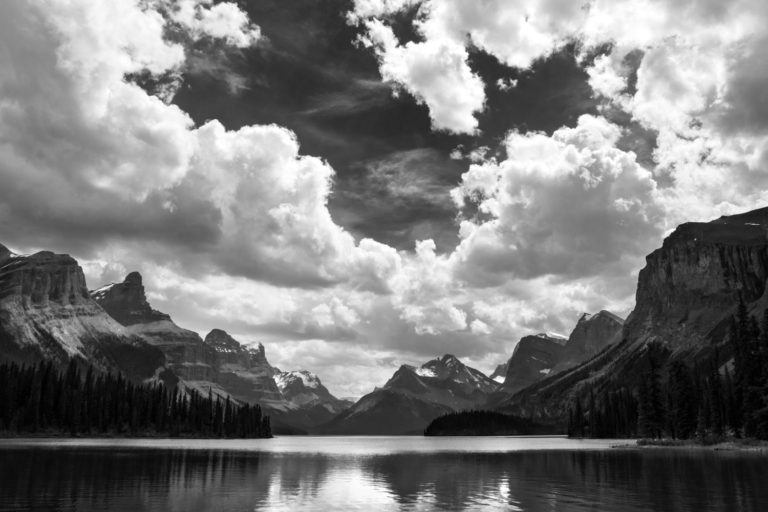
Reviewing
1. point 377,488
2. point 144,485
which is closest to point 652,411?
point 377,488

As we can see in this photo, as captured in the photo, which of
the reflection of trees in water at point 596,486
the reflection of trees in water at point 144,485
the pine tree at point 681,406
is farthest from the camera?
the pine tree at point 681,406

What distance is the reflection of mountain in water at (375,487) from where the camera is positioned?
45.2 metres

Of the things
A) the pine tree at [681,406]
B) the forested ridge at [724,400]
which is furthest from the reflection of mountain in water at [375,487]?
the pine tree at [681,406]

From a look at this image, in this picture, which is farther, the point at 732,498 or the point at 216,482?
the point at 216,482

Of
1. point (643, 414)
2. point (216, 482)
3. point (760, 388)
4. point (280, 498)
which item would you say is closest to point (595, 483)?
point (280, 498)

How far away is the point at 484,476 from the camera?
73.2 meters

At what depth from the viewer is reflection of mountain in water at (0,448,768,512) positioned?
148 feet

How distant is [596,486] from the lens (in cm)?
5862

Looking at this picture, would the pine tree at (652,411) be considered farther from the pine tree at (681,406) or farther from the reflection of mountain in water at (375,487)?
the reflection of mountain in water at (375,487)

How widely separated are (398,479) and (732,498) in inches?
1343

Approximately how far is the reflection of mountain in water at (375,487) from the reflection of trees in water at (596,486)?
0.28 feet

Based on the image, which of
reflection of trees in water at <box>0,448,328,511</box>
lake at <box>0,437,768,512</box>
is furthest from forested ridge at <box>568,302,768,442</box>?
reflection of trees in water at <box>0,448,328,511</box>

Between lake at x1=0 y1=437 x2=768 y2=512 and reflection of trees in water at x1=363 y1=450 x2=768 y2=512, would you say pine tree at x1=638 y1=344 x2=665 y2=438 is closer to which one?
reflection of trees in water at x1=363 y1=450 x2=768 y2=512

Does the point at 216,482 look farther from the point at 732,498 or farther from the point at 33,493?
the point at 732,498
